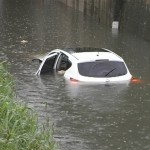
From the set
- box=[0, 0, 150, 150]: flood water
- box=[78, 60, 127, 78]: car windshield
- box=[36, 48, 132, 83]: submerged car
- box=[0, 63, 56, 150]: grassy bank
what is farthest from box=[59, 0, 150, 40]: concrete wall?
box=[0, 63, 56, 150]: grassy bank

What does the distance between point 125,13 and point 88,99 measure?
19130 millimetres

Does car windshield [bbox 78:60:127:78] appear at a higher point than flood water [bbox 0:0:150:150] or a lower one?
higher

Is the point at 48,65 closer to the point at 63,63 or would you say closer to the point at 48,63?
the point at 48,63

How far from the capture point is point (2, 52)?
24859 millimetres

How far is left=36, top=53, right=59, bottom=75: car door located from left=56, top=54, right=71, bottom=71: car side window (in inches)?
7.6

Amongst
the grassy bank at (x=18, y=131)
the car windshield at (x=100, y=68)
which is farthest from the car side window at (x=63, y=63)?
the grassy bank at (x=18, y=131)

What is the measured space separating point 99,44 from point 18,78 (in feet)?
34.6

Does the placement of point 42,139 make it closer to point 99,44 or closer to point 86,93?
point 86,93

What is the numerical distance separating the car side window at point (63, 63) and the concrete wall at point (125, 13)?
11960mm

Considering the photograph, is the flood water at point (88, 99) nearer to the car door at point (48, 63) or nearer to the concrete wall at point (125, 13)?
the car door at point (48, 63)

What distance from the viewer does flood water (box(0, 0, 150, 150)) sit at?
40.3ft

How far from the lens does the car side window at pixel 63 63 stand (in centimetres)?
1740

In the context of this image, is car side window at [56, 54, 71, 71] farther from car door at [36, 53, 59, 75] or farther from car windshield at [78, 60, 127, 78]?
car windshield at [78, 60, 127, 78]

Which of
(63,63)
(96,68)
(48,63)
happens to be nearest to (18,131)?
(96,68)
